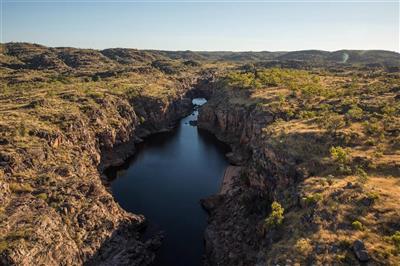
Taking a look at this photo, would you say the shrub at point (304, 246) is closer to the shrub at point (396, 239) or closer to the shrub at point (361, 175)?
the shrub at point (396, 239)

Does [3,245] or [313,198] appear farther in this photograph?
[313,198]

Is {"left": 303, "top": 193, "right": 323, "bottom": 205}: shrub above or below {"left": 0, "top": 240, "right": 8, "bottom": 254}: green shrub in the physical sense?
above

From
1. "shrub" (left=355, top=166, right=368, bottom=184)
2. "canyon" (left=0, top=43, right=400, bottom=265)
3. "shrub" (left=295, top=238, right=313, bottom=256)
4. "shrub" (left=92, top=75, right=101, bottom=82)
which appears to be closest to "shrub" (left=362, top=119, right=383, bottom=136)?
"canyon" (left=0, top=43, right=400, bottom=265)

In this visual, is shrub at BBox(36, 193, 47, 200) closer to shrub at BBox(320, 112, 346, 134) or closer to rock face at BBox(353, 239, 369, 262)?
rock face at BBox(353, 239, 369, 262)

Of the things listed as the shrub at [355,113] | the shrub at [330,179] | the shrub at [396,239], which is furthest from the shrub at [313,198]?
the shrub at [355,113]

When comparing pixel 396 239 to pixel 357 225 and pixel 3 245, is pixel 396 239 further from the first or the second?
pixel 3 245

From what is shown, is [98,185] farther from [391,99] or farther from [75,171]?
[391,99]

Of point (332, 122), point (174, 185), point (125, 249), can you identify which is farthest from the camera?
point (174, 185)

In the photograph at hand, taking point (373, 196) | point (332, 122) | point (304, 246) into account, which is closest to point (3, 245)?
point (304, 246)
